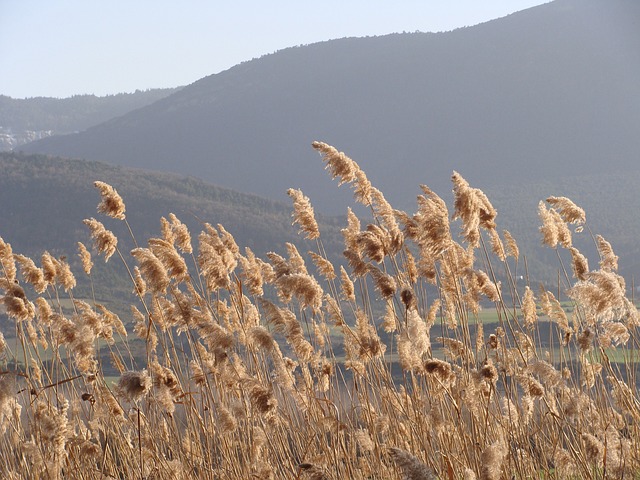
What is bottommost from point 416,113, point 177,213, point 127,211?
point 177,213

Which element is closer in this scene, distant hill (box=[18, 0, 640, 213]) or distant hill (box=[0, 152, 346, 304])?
distant hill (box=[0, 152, 346, 304])

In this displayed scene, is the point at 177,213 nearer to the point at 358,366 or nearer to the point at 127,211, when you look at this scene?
the point at 127,211

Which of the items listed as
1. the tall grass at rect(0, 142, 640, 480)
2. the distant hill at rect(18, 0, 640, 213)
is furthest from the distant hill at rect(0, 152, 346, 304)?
the tall grass at rect(0, 142, 640, 480)

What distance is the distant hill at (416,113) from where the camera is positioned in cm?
9850

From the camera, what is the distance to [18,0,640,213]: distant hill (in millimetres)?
98500

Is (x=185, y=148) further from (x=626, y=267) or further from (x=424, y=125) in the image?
(x=626, y=267)

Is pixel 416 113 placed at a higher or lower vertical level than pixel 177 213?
higher

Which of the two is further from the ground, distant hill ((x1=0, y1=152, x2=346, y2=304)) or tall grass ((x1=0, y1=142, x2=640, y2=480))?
tall grass ((x1=0, y1=142, x2=640, y2=480))

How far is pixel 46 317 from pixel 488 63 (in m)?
121

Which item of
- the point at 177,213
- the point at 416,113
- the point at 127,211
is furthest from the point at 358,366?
the point at 416,113

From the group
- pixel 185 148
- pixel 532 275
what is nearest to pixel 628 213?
pixel 532 275

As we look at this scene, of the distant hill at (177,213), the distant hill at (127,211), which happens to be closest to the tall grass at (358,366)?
the distant hill at (177,213)

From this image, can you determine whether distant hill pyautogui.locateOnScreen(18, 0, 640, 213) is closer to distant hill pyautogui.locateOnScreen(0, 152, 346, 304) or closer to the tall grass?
distant hill pyautogui.locateOnScreen(0, 152, 346, 304)

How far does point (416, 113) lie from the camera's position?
11994 centimetres
